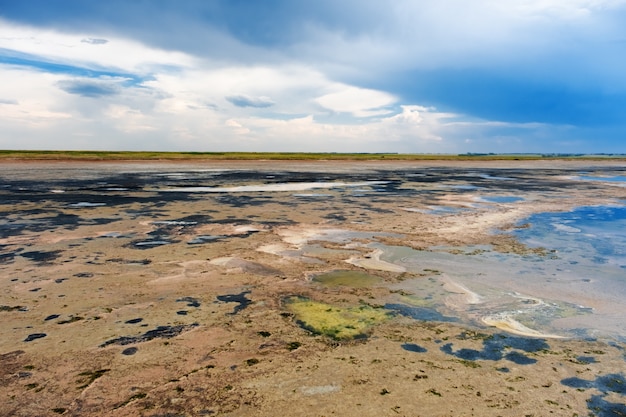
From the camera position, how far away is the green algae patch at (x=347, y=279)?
27.7ft

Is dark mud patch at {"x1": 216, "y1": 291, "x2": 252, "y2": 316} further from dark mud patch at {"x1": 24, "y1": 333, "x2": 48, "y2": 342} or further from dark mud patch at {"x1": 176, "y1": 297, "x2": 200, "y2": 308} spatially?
dark mud patch at {"x1": 24, "y1": 333, "x2": 48, "y2": 342}

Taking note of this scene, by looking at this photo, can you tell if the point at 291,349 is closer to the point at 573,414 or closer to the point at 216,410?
the point at 216,410

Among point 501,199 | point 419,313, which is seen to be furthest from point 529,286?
point 501,199

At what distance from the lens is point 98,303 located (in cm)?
712

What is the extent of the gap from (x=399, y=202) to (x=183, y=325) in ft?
55.0

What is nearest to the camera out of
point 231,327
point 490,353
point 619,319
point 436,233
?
point 490,353

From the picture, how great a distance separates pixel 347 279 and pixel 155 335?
4.02 metres

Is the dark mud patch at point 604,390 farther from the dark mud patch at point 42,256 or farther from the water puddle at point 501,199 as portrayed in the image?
the water puddle at point 501,199

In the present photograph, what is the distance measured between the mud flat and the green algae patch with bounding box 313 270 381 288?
0.13 ft

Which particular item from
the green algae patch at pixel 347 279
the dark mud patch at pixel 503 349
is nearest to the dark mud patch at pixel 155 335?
the green algae patch at pixel 347 279

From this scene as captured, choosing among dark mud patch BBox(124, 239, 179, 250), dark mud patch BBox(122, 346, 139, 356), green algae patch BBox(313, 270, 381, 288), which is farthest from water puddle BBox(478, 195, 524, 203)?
dark mud patch BBox(122, 346, 139, 356)

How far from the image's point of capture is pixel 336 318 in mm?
6699

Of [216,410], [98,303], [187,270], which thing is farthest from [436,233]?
[216,410]

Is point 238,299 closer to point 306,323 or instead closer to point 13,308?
point 306,323
